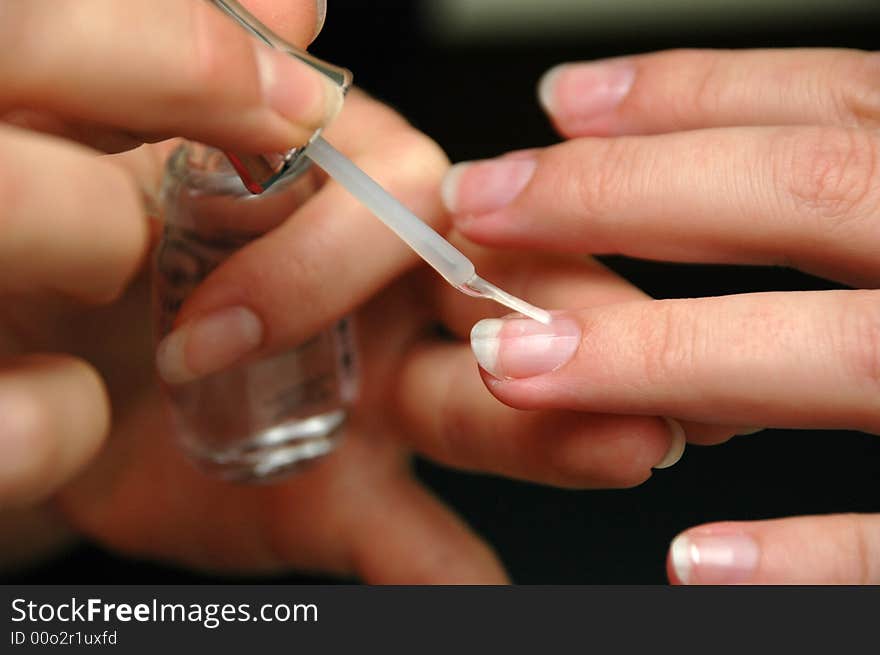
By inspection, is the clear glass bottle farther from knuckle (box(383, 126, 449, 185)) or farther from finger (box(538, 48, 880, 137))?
finger (box(538, 48, 880, 137))

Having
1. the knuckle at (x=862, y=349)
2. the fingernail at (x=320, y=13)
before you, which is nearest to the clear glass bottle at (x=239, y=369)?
the fingernail at (x=320, y=13)

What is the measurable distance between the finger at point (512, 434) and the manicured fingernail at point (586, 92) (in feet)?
0.71

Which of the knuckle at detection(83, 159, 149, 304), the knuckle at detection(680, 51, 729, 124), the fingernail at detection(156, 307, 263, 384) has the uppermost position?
the knuckle at detection(680, 51, 729, 124)

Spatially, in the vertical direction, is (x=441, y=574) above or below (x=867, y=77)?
below

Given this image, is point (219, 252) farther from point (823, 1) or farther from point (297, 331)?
point (823, 1)

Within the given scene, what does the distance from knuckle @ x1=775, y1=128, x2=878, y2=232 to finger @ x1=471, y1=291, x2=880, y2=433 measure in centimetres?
7

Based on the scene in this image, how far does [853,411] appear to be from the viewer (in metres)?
0.50

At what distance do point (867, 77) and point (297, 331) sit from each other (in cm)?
47

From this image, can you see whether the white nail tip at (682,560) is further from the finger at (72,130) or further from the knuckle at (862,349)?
the finger at (72,130)

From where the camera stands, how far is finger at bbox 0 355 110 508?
413 millimetres

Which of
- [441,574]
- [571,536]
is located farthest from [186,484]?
[571,536]

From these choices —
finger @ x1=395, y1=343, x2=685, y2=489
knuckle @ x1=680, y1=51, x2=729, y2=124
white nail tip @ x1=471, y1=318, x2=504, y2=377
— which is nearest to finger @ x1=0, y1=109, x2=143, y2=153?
white nail tip @ x1=471, y1=318, x2=504, y2=377

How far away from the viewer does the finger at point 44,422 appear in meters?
0.41

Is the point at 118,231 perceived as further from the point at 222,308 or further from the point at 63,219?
the point at 222,308
